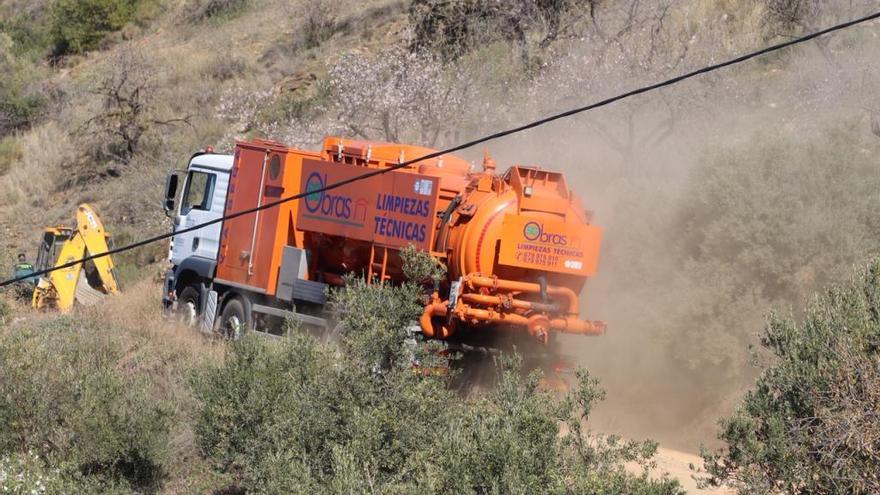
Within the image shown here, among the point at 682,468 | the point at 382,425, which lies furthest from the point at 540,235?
the point at 382,425

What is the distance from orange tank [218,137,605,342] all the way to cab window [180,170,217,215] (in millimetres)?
4009

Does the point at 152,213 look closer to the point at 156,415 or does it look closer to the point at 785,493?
the point at 156,415

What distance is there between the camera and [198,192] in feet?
63.6

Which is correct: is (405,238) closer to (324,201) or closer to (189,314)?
(324,201)

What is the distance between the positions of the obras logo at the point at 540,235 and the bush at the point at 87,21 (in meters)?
40.3

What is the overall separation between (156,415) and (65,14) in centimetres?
4159

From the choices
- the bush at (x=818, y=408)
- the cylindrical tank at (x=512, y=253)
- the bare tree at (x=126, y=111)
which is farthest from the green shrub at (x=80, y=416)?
the bare tree at (x=126, y=111)

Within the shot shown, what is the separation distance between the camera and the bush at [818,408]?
780 centimetres

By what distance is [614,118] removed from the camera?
25.0 meters

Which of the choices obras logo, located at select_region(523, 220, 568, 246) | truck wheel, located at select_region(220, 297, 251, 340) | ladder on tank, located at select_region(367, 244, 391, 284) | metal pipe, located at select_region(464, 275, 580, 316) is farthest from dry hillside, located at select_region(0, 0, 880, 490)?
truck wheel, located at select_region(220, 297, 251, 340)

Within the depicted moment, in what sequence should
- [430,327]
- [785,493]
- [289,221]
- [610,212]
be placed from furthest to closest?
[610,212] < [289,221] < [430,327] < [785,493]

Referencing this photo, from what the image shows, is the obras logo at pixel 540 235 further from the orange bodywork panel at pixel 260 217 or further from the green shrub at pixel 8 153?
the green shrub at pixel 8 153

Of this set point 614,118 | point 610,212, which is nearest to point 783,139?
point 610,212

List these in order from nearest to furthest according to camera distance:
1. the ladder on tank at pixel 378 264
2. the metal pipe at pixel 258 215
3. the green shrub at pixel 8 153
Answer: the ladder on tank at pixel 378 264 < the metal pipe at pixel 258 215 < the green shrub at pixel 8 153
